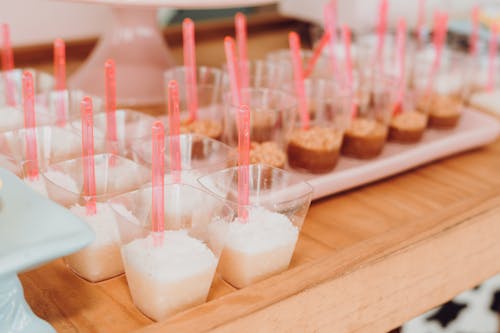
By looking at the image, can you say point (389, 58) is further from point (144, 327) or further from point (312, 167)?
point (144, 327)

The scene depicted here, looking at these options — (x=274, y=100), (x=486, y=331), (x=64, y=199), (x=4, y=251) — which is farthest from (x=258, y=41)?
(x=4, y=251)

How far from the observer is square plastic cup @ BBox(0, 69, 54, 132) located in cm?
100

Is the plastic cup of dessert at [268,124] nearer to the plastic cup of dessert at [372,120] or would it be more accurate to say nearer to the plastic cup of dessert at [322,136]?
the plastic cup of dessert at [322,136]

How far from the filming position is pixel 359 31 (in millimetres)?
2027

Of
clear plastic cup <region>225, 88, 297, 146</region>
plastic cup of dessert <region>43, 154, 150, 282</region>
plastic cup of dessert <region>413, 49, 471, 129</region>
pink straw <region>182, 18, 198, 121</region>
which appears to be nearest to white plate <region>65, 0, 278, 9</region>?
pink straw <region>182, 18, 198, 121</region>

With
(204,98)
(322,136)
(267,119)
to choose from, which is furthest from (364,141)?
(204,98)

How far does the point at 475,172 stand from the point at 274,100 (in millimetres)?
378

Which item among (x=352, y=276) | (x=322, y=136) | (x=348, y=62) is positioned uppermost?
(x=348, y=62)

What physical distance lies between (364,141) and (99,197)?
51 cm

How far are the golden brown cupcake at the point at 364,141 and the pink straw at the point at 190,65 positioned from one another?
264 millimetres

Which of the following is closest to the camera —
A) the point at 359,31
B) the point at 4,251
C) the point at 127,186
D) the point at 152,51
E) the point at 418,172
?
the point at 4,251

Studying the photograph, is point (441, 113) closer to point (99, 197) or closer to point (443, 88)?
point (443, 88)

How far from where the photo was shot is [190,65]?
Answer: 107 cm

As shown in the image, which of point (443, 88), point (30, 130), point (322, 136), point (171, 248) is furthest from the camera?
point (443, 88)
